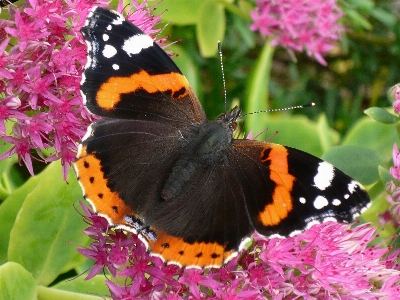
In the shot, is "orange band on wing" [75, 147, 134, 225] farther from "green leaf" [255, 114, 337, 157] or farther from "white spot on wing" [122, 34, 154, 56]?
"green leaf" [255, 114, 337, 157]

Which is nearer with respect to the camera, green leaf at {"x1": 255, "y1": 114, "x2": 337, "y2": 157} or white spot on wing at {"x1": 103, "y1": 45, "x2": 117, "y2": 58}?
white spot on wing at {"x1": 103, "y1": 45, "x2": 117, "y2": 58}

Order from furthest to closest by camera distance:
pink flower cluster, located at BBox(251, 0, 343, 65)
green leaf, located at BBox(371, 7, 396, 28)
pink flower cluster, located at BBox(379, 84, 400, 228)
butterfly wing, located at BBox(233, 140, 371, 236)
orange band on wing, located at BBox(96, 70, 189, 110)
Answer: green leaf, located at BBox(371, 7, 396, 28), pink flower cluster, located at BBox(251, 0, 343, 65), pink flower cluster, located at BBox(379, 84, 400, 228), orange band on wing, located at BBox(96, 70, 189, 110), butterfly wing, located at BBox(233, 140, 371, 236)

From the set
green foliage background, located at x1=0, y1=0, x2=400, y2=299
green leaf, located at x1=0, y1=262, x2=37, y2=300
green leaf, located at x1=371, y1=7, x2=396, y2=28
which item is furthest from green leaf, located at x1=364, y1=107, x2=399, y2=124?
green leaf, located at x1=371, y1=7, x2=396, y2=28

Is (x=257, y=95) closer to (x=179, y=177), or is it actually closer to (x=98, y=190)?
(x=179, y=177)

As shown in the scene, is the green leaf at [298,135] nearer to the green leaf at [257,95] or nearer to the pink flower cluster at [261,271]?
the green leaf at [257,95]

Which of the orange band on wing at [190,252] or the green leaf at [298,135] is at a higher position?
the orange band on wing at [190,252]

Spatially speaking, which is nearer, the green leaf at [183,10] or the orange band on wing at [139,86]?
the orange band on wing at [139,86]

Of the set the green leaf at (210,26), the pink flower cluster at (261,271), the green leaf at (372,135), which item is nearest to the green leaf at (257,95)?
the green leaf at (210,26)
